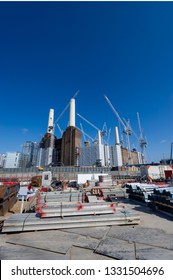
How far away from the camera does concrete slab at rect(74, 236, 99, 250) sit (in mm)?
4156

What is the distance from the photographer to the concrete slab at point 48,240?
13.5 ft

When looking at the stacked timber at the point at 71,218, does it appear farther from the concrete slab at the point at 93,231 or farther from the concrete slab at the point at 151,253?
the concrete slab at the point at 151,253

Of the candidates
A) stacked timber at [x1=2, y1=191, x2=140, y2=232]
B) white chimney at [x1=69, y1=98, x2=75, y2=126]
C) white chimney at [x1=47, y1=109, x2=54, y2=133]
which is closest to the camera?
stacked timber at [x1=2, y1=191, x2=140, y2=232]

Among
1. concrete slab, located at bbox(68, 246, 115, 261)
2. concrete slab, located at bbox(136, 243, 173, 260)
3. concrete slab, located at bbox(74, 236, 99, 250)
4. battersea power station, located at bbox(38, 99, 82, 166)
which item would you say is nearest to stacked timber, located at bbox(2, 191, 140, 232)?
concrete slab, located at bbox(74, 236, 99, 250)

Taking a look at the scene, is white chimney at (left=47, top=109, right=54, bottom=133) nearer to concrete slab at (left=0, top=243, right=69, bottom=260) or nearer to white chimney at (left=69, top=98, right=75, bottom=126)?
white chimney at (left=69, top=98, right=75, bottom=126)

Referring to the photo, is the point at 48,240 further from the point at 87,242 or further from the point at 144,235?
the point at 144,235

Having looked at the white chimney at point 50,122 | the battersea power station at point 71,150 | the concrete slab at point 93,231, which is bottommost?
the concrete slab at point 93,231

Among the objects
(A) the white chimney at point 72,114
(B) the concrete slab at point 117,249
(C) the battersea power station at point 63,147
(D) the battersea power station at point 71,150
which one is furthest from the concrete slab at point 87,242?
(A) the white chimney at point 72,114

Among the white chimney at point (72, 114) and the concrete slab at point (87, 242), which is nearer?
Result: the concrete slab at point (87, 242)

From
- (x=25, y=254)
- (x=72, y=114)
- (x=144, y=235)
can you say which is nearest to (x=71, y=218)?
(x=25, y=254)

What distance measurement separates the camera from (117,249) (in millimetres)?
3959

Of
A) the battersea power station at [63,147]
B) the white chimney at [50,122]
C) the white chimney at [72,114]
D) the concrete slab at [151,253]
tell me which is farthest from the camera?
the white chimney at [50,122]
